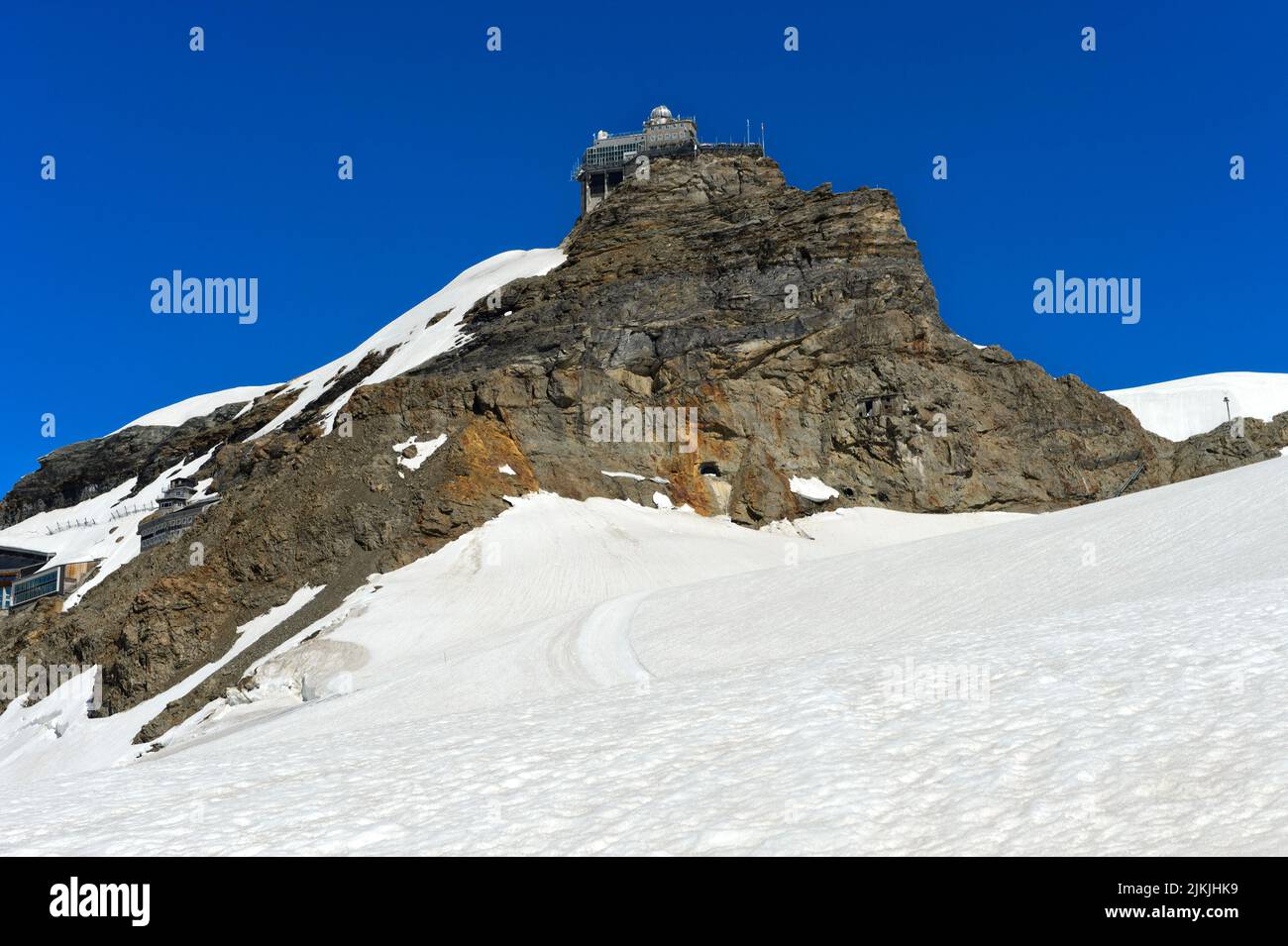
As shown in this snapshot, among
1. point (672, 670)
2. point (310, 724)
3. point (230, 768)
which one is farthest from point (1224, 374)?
point (230, 768)

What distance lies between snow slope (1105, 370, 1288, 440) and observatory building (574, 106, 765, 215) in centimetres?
4095

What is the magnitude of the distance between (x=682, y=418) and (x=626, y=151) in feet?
139

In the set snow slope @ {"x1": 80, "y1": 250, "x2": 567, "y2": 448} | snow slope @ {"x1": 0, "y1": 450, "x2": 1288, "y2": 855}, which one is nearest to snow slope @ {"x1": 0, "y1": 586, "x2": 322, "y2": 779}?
snow slope @ {"x1": 0, "y1": 450, "x2": 1288, "y2": 855}

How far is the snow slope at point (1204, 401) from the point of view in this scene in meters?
76.8

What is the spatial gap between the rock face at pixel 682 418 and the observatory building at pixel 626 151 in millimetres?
18964

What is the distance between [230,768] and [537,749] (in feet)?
11.9

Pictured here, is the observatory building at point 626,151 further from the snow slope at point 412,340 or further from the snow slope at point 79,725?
the snow slope at point 79,725

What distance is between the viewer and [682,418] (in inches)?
2068

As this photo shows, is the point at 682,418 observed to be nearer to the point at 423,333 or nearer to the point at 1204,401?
the point at 423,333

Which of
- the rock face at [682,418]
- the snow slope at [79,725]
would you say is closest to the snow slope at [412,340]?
the rock face at [682,418]

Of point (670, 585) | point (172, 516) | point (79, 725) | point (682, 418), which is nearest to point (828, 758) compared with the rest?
point (670, 585)

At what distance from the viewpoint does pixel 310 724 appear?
2044 centimetres

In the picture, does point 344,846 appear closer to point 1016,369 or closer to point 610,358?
point 610,358
